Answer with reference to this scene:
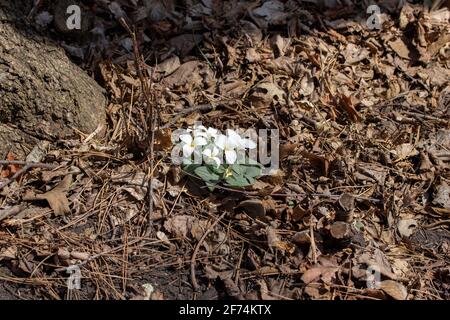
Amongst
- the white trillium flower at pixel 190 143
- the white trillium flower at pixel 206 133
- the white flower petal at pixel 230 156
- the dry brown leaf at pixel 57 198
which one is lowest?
the dry brown leaf at pixel 57 198

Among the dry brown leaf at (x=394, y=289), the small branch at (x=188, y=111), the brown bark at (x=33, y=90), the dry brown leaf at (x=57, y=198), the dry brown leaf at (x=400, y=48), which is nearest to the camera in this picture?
the dry brown leaf at (x=394, y=289)

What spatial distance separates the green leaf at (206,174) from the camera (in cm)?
252

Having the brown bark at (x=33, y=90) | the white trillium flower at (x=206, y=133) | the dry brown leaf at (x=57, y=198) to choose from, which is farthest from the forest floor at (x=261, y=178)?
the white trillium flower at (x=206, y=133)

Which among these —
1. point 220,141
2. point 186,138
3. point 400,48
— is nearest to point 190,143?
point 186,138

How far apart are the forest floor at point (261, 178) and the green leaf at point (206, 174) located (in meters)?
0.09

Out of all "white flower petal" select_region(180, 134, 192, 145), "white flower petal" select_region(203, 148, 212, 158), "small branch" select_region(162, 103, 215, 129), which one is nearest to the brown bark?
"small branch" select_region(162, 103, 215, 129)

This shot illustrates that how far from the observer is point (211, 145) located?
252cm

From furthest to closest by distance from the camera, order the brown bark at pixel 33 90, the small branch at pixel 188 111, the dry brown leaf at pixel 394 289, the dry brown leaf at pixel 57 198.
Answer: the small branch at pixel 188 111, the brown bark at pixel 33 90, the dry brown leaf at pixel 57 198, the dry brown leaf at pixel 394 289

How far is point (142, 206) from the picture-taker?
8.34ft

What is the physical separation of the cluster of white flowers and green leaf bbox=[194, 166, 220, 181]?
5cm

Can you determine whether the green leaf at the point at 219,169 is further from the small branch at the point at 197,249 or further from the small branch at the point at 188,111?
the small branch at the point at 188,111

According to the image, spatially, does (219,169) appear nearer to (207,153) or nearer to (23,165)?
(207,153)

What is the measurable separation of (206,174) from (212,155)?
10cm

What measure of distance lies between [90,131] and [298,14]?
1561 millimetres
